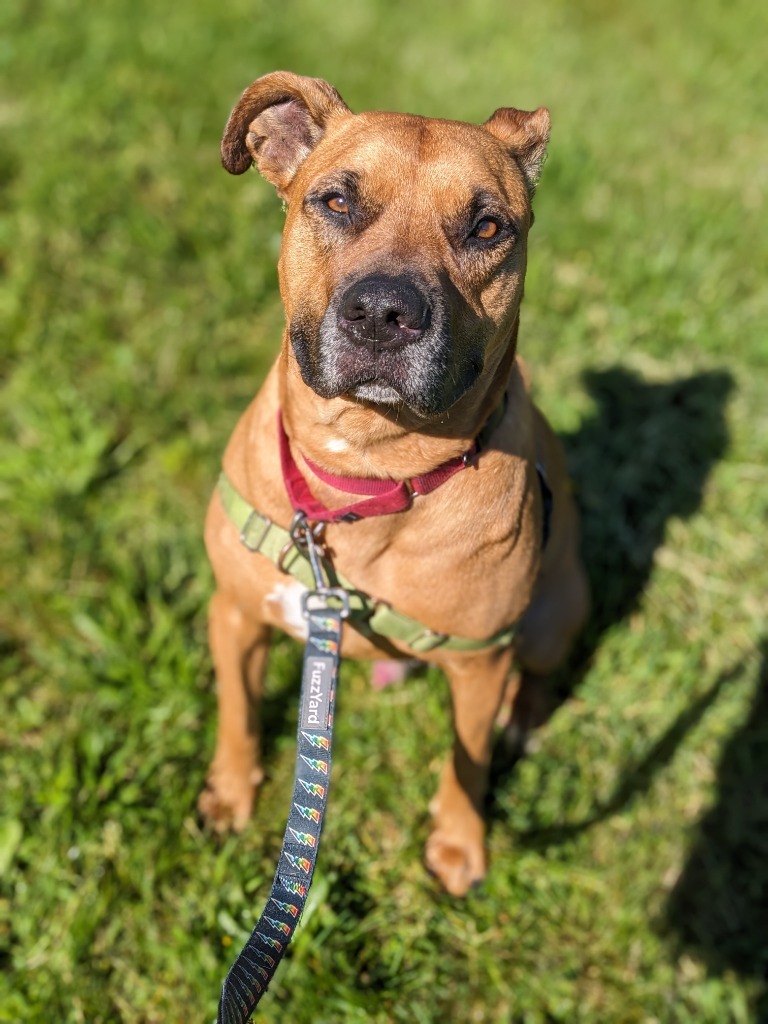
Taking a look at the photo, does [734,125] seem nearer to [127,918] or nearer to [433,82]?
[433,82]

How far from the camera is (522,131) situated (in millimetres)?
2949

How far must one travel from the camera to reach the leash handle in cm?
213

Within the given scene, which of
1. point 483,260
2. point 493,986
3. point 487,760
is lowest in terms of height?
point 493,986

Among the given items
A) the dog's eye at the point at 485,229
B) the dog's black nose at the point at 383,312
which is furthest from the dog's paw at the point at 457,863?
the dog's eye at the point at 485,229

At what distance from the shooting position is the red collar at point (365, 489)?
2.75 metres

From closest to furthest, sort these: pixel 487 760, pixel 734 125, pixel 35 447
Answer: pixel 487 760, pixel 35 447, pixel 734 125

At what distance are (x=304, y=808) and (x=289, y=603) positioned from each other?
0.79 meters

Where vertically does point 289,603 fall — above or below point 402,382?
below

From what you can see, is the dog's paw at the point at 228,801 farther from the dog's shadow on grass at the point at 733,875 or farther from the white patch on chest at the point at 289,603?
the dog's shadow on grass at the point at 733,875

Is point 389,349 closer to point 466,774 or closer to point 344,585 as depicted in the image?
point 344,585

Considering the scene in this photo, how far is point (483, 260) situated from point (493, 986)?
258 cm

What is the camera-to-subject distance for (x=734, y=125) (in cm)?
719

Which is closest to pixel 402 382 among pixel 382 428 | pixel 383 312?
pixel 383 312

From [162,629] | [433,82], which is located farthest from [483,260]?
[433,82]
